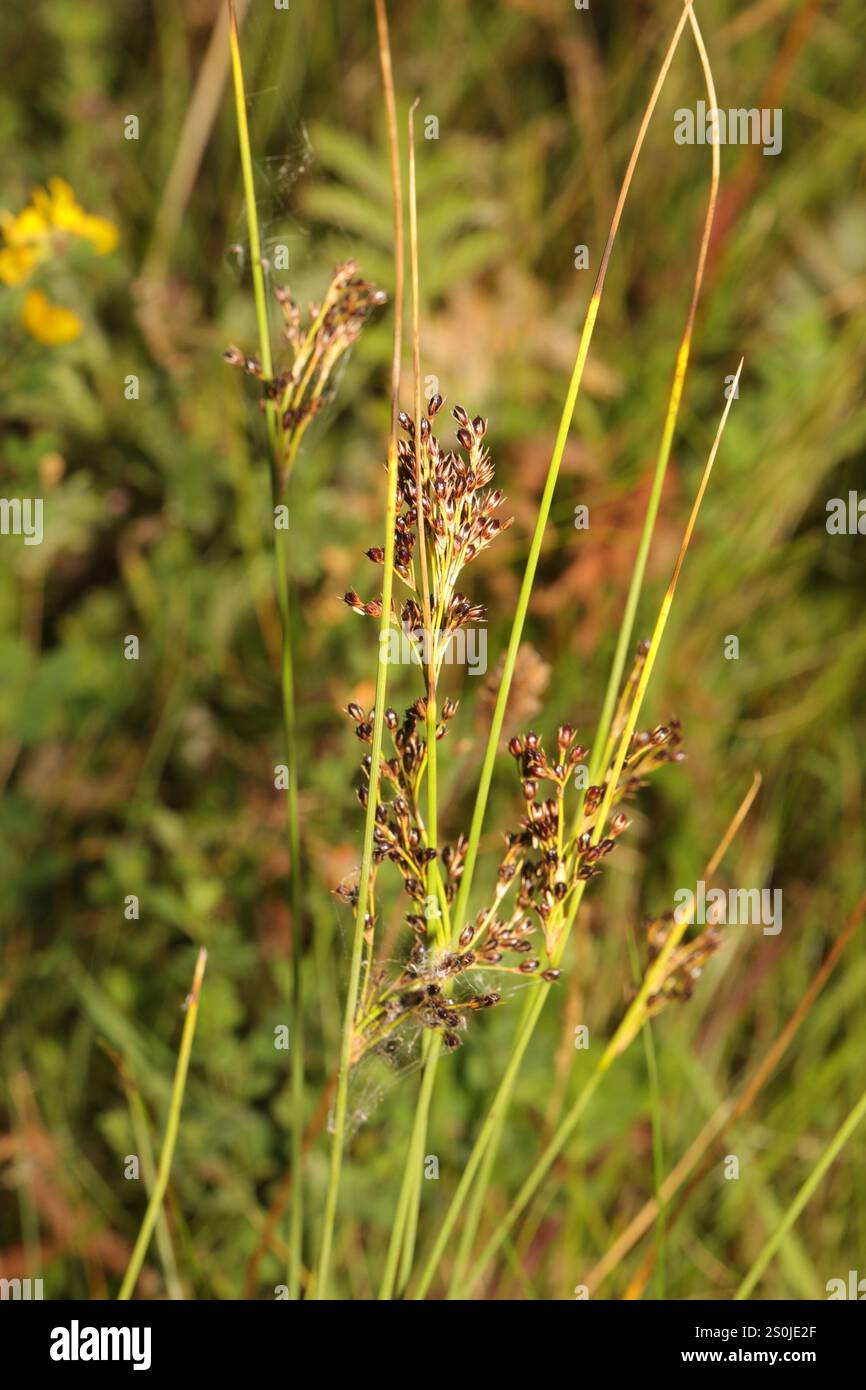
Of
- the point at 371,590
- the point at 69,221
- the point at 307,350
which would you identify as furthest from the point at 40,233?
the point at 307,350

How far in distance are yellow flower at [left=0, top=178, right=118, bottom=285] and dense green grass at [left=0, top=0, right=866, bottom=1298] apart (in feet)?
0.21

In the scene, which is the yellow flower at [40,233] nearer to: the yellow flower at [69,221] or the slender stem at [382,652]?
the yellow flower at [69,221]

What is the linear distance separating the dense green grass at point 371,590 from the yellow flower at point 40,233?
0.06m

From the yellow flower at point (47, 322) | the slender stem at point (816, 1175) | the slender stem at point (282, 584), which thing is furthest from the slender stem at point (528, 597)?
the yellow flower at point (47, 322)

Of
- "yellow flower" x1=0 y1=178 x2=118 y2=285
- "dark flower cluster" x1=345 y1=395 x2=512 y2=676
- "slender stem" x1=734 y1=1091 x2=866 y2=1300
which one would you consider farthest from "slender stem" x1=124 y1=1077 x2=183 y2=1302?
"yellow flower" x1=0 y1=178 x2=118 y2=285

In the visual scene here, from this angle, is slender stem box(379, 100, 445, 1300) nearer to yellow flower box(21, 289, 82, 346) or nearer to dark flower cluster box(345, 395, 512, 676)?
dark flower cluster box(345, 395, 512, 676)

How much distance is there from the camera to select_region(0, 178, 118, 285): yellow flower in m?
2.60

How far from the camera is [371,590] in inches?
118

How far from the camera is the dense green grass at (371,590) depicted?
246cm

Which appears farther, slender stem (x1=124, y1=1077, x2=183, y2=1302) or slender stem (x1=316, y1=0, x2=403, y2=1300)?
slender stem (x1=124, y1=1077, x2=183, y2=1302)

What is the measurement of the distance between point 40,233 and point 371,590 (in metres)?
1.08

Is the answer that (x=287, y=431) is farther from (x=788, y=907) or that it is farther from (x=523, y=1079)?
(x=788, y=907)
